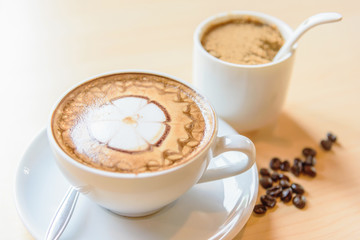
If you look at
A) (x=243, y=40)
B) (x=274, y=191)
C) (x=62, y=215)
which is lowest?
(x=274, y=191)

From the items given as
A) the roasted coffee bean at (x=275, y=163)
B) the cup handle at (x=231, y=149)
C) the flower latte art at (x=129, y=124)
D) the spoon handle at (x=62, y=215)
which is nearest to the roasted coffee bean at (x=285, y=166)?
the roasted coffee bean at (x=275, y=163)

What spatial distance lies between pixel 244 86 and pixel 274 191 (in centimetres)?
27

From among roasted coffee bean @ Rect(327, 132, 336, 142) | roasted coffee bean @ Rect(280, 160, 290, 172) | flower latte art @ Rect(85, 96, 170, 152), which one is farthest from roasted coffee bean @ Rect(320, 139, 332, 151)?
flower latte art @ Rect(85, 96, 170, 152)

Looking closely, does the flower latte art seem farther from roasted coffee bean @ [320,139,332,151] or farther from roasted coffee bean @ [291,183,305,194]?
roasted coffee bean @ [320,139,332,151]

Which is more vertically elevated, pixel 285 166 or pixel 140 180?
pixel 140 180

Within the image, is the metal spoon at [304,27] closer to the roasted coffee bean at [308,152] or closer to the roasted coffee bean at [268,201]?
the roasted coffee bean at [308,152]

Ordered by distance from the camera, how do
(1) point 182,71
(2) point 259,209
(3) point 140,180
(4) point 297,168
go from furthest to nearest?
(1) point 182,71
(4) point 297,168
(2) point 259,209
(3) point 140,180

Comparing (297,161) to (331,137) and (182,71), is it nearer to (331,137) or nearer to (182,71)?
(331,137)

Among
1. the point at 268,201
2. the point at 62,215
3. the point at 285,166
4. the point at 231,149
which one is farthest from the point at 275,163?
the point at 62,215

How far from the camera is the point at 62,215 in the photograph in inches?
31.4

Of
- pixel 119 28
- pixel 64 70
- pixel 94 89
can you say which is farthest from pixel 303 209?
pixel 119 28

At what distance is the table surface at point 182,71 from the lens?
95 cm

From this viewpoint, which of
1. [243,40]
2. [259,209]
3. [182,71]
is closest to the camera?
[259,209]

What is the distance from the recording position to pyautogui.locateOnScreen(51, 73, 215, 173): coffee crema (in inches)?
30.0
